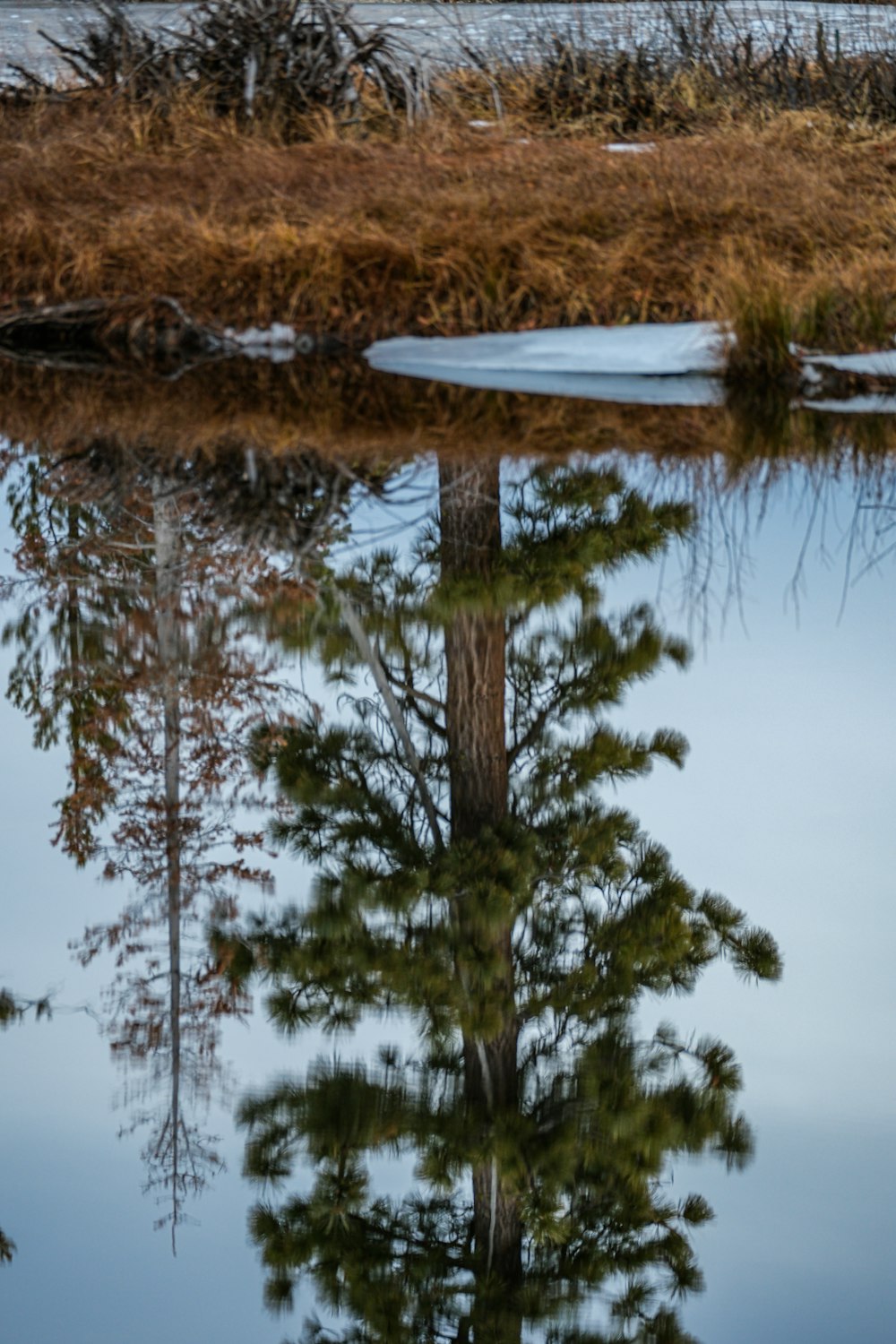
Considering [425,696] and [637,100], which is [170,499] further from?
[637,100]

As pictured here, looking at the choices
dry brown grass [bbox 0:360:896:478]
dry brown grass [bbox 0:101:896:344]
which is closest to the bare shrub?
dry brown grass [bbox 0:101:896:344]

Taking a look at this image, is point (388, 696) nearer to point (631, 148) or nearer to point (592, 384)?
point (592, 384)

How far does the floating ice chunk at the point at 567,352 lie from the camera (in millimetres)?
7273

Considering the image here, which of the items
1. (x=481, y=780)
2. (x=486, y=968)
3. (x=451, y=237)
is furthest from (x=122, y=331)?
(x=486, y=968)

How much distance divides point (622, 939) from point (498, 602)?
5.00ft

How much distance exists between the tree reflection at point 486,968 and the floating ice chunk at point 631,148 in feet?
15.9

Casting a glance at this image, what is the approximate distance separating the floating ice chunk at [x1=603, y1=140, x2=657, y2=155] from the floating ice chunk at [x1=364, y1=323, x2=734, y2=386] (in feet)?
6.88

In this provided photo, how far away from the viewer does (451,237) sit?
7828 mm

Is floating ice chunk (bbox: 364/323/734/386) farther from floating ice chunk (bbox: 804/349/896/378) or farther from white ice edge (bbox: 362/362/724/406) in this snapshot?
floating ice chunk (bbox: 804/349/896/378)

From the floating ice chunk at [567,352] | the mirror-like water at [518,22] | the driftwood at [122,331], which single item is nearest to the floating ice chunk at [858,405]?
the floating ice chunk at [567,352]

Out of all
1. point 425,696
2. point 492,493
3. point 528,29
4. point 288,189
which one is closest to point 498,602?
point 425,696

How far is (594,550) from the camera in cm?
500

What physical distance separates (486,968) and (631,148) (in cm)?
Answer: 711

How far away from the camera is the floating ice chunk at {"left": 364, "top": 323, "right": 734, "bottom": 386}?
23.9 ft
